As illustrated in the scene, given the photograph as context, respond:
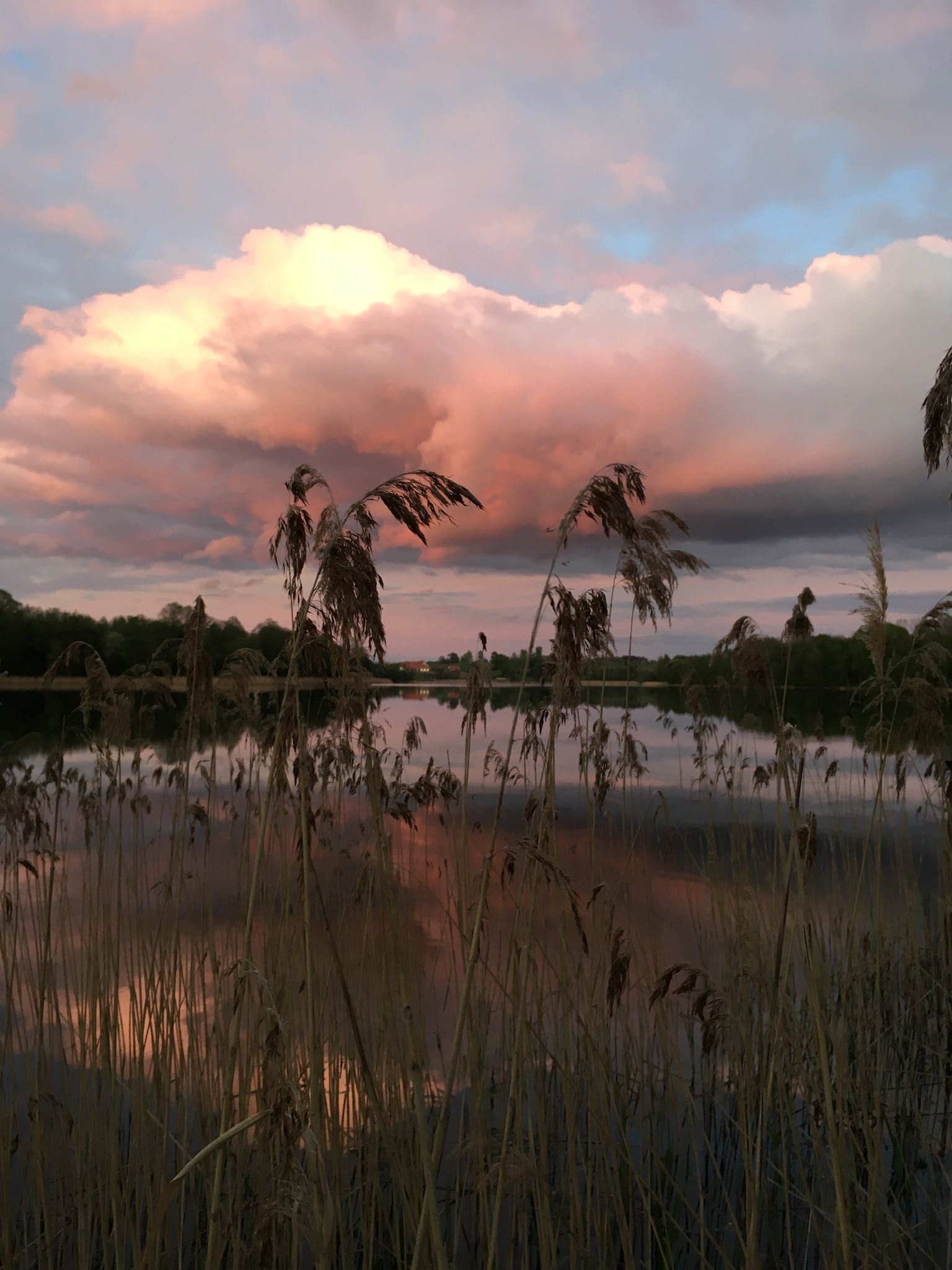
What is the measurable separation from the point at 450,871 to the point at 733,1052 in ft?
15.3

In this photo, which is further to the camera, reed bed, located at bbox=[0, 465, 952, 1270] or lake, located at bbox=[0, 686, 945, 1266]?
lake, located at bbox=[0, 686, 945, 1266]

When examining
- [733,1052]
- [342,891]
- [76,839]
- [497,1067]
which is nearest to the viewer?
[733,1052]

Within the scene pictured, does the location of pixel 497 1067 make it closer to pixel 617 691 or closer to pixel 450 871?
pixel 450 871

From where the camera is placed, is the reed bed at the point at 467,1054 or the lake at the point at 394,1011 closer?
the reed bed at the point at 467,1054

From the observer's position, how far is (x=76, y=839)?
9555mm

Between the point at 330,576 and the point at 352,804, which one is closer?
the point at 330,576

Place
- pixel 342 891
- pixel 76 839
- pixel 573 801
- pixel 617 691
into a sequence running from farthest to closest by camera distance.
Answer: pixel 617 691, pixel 573 801, pixel 76 839, pixel 342 891

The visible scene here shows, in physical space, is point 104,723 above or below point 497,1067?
above

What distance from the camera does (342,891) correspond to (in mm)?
6496

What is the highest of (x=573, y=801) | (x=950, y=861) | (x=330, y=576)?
(x=330, y=576)

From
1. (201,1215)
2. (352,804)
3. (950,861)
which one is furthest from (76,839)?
(950,861)

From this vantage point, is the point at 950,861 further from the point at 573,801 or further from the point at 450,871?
A: the point at 573,801

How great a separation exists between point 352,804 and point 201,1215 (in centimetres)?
876

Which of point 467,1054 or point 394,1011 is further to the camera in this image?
point 394,1011
